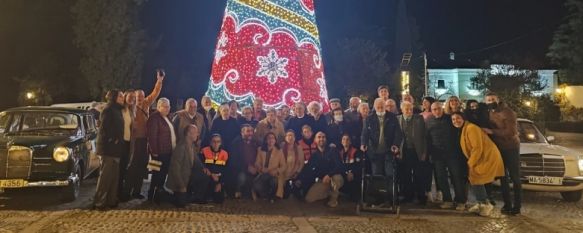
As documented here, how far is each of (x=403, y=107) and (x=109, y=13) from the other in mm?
23117

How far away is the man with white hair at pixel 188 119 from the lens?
8891 mm

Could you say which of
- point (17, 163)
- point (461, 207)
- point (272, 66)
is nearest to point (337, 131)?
point (461, 207)

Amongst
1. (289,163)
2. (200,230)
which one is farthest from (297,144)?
(200,230)

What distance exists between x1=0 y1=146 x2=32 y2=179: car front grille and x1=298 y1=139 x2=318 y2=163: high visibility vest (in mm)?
4245

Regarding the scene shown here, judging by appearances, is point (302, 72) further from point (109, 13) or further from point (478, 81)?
point (478, 81)

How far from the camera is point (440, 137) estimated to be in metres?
8.43

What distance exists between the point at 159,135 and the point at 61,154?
154 cm

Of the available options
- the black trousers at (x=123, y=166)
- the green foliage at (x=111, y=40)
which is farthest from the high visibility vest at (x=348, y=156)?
the green foliage at (x=111, y=40)

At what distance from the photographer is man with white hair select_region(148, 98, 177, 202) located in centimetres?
863

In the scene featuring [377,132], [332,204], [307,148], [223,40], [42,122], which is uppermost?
[223,40]

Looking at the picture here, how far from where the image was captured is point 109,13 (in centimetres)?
2830

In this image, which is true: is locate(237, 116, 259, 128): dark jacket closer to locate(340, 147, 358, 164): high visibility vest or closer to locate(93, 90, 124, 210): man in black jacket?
locate(340, 147, 358, 164): high visibility vest

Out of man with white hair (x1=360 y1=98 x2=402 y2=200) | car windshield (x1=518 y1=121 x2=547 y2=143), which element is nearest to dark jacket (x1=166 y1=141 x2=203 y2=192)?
man with white hair (x1=360 y1=98 x2=402 y2=200)

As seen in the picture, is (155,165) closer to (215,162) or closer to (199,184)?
(199,184)
